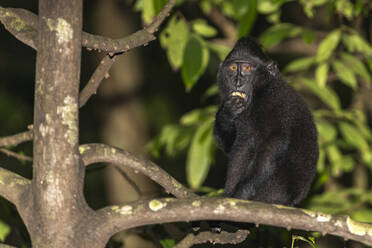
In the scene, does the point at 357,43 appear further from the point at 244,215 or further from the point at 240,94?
the point at 244,215

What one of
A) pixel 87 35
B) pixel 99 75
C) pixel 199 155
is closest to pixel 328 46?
pixel 199 155

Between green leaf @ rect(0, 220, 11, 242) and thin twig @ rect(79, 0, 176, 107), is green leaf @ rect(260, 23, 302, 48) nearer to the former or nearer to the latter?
thin twig @ rect(79, 0, 176, 107)

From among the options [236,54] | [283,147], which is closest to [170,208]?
[283,147]

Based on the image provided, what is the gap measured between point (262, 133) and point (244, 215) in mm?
1810

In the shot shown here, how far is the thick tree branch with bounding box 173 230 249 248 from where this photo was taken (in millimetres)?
3000

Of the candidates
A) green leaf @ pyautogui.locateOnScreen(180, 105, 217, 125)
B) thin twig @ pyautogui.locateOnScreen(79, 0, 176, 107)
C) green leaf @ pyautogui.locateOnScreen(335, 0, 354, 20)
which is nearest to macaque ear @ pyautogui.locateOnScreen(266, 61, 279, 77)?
green leaf @ pyautogui.locateOnScreen(180, 105, 217, 125)

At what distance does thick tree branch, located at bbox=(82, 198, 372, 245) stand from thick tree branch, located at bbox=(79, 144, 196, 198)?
1.08ft

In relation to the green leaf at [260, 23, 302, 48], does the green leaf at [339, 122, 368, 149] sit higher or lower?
Answer: lower

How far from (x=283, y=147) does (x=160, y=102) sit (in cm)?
842

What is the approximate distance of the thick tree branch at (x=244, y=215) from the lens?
6.66 ft

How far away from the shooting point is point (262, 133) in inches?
149

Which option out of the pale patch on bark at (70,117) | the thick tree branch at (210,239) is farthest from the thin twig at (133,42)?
the thick tree branch at (210,239)

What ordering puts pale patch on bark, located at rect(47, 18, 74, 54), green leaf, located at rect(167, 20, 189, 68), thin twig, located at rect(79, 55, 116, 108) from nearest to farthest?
pale patch on bark, located at rect(47, 18, 74, 54) → thin twig, located at rect(79, 55, 116, 108) → green leaf, located at rect(167, 20, 189, 68)

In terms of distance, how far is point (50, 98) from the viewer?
2.23 meters
